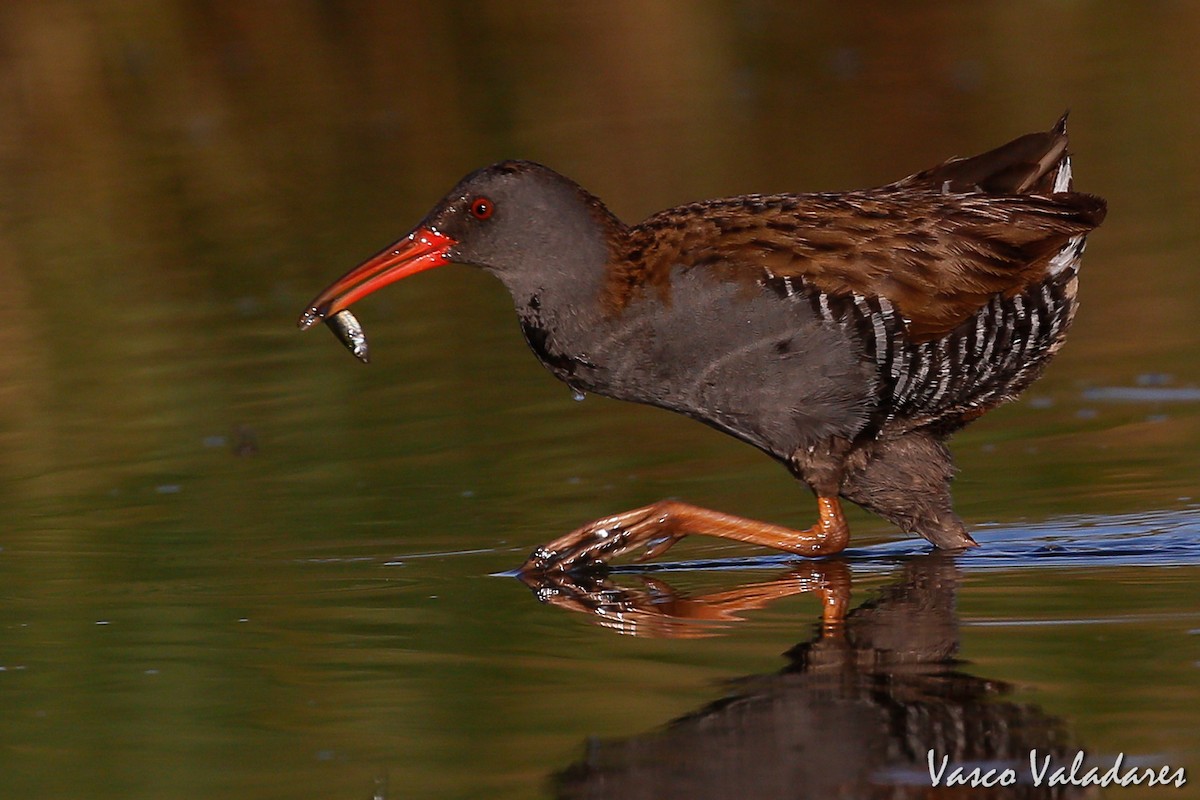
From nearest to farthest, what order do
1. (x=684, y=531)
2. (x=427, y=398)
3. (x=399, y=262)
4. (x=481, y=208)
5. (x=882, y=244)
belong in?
(x=882, y=244), (x=684, y=531), (x=481, y=208), (x=399, y=262), (x=427, y=398)

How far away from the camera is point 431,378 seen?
30.6ft

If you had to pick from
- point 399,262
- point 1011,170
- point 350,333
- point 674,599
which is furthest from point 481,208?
point 1011,170

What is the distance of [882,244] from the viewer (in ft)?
21.9

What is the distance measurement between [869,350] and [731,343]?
0.42 metres

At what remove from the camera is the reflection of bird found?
259 inches

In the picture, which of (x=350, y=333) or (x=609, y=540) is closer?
(x=609, y=540)

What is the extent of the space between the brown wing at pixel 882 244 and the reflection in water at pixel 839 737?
1441 millimetres

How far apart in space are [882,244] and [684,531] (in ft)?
3.54

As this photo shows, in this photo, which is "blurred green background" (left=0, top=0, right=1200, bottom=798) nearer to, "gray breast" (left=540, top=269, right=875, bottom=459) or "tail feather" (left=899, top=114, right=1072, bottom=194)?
"gray breast" (left=540, top=269, right=875, bottom=459)

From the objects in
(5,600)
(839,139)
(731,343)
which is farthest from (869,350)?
(839,139)

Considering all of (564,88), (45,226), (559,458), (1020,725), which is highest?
(564,88)

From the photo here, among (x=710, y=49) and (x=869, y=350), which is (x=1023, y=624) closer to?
(x=869, y=350)

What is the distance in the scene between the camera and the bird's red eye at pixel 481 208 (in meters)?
6.96

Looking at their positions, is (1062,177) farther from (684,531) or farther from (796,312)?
(684,531)
